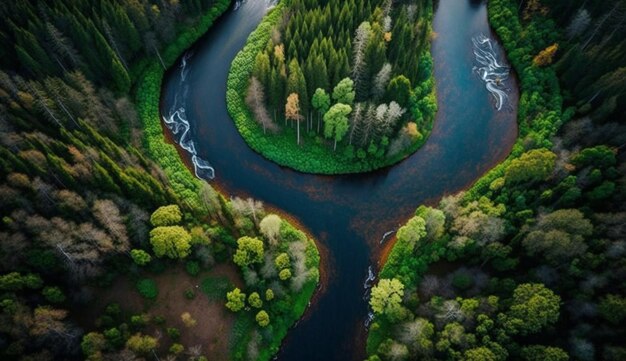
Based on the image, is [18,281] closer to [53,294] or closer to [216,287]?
[53,294]

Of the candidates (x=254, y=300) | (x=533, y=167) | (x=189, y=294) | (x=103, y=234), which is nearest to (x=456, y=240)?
(x=533, y=167)

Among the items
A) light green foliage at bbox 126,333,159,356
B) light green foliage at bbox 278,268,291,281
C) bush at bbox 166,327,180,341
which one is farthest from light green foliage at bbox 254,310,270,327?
light green foliage at bbox 126,333,159,356

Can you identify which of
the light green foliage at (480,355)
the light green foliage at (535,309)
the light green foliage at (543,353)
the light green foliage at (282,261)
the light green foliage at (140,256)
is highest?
the light green foliage at (140,256)

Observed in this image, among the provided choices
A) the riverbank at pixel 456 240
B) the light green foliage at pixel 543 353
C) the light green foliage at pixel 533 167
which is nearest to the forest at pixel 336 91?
the riverbank at pixel 456 240

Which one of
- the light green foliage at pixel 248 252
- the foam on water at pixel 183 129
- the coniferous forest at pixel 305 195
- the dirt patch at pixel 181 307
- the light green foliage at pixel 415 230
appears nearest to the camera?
the coniferous forest at pixel 305 195

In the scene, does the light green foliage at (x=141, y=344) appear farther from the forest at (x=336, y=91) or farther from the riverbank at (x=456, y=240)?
the forest at (x=336, y=91)

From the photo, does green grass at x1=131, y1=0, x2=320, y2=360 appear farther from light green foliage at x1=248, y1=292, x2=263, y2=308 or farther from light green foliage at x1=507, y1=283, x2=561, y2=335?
light green foliage at x1=507, y1=283, x2=561, y2=335
